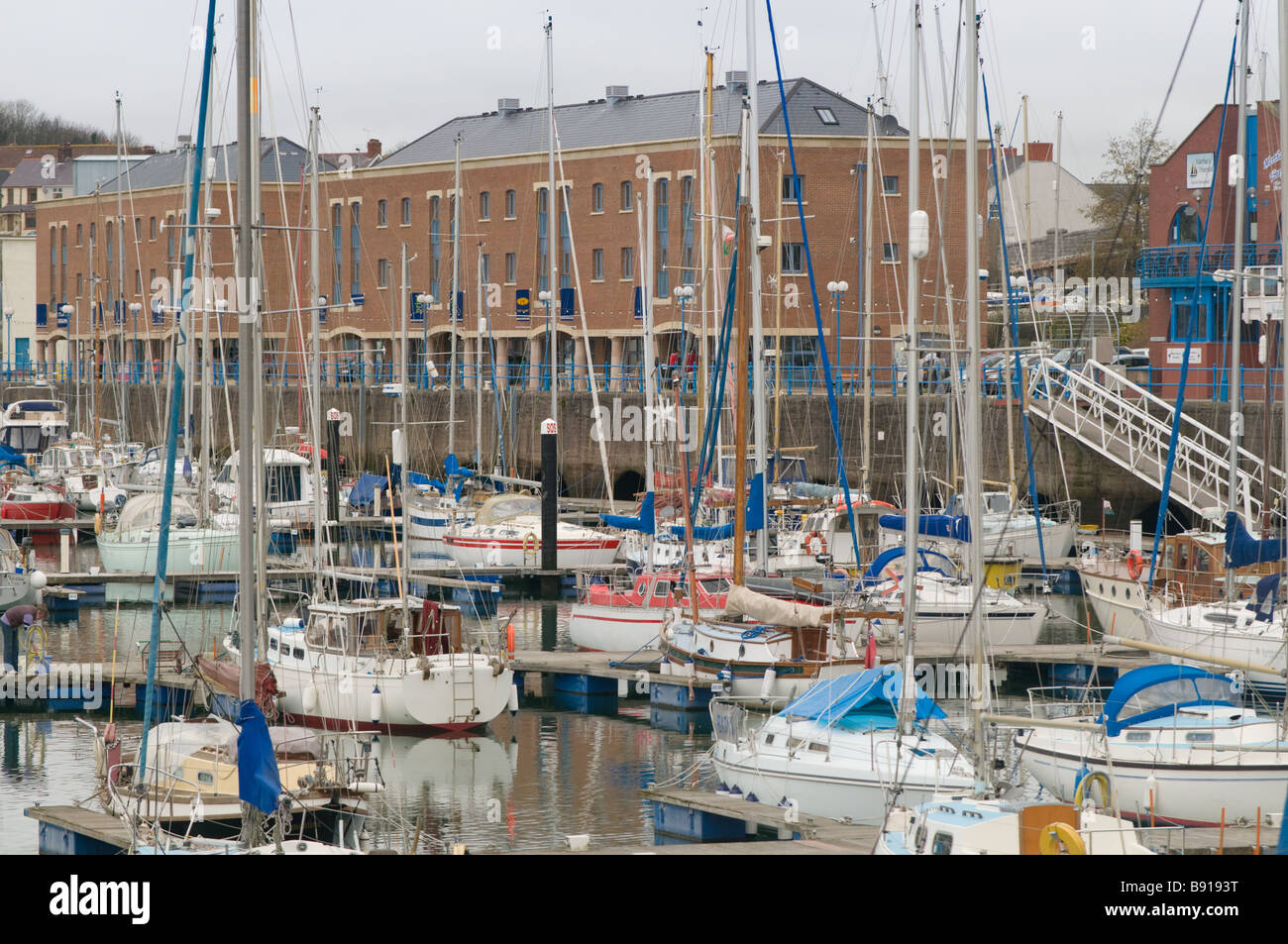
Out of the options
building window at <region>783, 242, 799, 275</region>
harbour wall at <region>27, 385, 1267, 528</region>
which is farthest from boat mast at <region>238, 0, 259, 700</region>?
building window at <region>783, 242, 799, 275</region>

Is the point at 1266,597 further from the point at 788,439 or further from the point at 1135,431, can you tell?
the point at 788,439

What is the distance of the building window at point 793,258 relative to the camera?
56594mm

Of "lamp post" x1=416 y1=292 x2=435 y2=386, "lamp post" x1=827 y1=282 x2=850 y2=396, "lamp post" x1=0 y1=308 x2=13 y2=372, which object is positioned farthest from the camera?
"lamp post" x1=0 y1=308 x2=13 y2=372

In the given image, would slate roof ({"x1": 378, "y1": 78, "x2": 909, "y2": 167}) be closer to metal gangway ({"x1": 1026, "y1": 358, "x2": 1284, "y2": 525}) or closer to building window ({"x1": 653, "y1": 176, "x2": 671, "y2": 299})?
building window ({"x1": 653, "y1": 176, "x2": 671, "y2": 299})

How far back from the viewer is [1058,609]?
110 ft

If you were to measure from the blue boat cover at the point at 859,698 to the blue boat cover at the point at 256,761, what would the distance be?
707 cm

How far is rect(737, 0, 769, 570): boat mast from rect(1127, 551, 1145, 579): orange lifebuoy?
643 centimetres

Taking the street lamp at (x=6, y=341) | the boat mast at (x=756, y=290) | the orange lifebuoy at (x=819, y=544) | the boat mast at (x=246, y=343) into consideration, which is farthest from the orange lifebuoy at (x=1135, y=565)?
the street lamp at (x=6, y=341)

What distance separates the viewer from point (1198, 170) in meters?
48.6

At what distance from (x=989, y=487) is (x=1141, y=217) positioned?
109 feet

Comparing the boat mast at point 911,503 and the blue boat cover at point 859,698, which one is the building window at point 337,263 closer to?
the boat mast at point 911,503

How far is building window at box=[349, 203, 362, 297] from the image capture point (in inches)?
2704
